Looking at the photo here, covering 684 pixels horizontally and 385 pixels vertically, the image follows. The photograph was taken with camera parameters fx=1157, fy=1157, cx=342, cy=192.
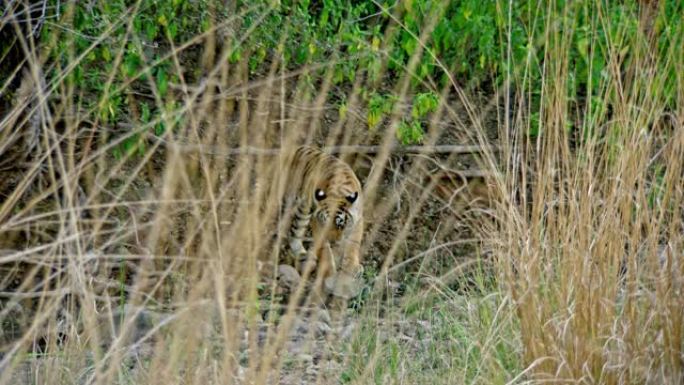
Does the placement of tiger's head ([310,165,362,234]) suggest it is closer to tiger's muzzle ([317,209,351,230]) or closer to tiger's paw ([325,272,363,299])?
tiger's muzzle ([317,209,351,230])

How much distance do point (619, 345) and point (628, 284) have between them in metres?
0.17

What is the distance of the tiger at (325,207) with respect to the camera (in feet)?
24.1

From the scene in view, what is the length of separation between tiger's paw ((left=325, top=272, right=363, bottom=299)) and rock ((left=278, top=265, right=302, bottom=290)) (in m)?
0.19

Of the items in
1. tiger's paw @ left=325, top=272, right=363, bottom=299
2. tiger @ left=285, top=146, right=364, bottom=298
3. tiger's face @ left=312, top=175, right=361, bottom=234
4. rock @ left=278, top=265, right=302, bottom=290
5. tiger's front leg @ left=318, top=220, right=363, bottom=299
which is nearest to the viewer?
tiger's paw @ left=325, top=272, right=363, bottom=299

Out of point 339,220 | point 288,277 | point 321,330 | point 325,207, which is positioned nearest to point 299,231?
point 325,207

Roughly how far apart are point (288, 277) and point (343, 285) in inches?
22.6

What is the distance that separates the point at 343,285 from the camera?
654 centimetres

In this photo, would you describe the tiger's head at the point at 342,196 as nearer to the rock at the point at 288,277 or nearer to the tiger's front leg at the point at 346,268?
the tiger's front leg at the point at 346,268

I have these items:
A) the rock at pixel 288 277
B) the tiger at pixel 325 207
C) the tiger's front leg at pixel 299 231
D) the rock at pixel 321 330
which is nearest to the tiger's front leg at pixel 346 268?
the tiger at pixel 325 207

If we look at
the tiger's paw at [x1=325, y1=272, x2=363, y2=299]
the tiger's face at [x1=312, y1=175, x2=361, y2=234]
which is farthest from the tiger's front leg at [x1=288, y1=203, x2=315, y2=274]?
the tiger's paw at [x1=325, y1=272, x2=363, y2=299]

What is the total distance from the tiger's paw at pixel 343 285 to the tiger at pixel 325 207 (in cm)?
14

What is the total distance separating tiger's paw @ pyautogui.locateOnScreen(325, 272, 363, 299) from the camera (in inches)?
249

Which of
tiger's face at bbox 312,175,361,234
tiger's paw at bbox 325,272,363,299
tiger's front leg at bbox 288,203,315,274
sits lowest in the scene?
tiger's front leg at bbox 288,203,315,274

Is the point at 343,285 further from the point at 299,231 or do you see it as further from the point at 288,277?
the point at 299,231
